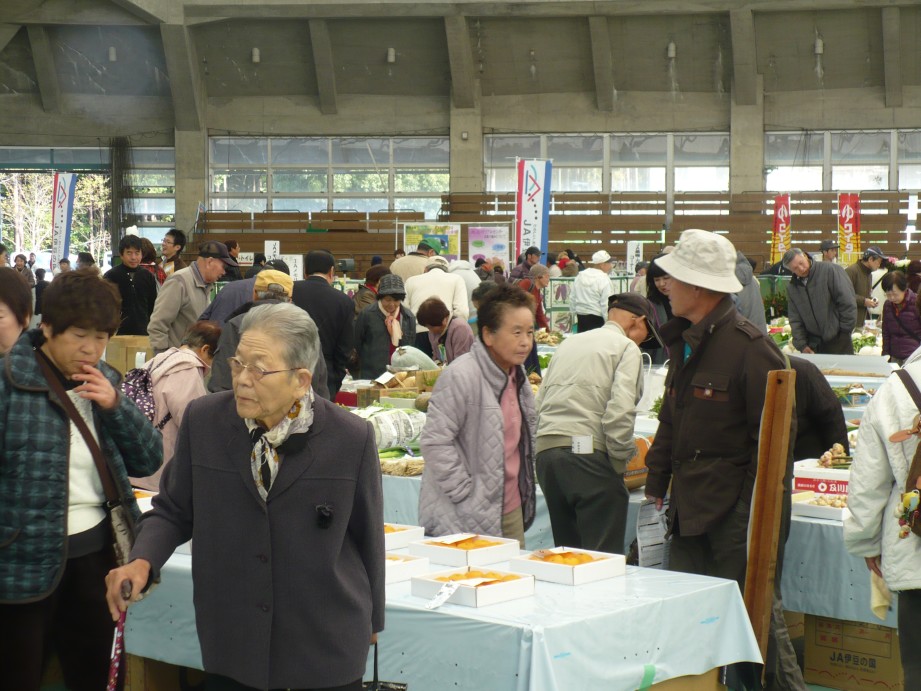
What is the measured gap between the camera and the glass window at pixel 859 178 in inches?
880

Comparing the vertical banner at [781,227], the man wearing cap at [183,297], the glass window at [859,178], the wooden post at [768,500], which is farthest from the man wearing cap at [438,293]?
the glass window at [859,178]

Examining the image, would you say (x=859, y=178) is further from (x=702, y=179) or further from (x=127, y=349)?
(x=127, y=349)

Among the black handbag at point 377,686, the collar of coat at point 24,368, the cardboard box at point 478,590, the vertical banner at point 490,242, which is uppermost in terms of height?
the vertical banner at point 490,242

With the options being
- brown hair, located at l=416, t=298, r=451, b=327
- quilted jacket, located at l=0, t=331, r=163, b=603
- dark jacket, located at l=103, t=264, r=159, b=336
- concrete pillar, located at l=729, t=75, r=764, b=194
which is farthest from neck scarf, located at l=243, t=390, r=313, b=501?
concrete pillar, located at l=729, t=75, r=764, b=194

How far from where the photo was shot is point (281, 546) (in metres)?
2.12

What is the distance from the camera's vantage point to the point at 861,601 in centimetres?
405

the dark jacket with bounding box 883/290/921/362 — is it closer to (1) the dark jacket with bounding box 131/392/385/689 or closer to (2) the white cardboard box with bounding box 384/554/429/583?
(2) the white cardboard box with bounding box 384/554/429/583

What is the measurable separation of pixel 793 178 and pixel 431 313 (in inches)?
671

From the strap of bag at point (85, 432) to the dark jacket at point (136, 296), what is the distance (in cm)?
559

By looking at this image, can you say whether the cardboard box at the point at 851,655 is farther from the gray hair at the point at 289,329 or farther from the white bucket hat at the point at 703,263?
the gray hair at the point at 289,329

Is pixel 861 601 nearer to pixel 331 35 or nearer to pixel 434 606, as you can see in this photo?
pixel 434 606

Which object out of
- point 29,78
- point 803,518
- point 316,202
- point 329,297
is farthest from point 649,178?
point 803,518

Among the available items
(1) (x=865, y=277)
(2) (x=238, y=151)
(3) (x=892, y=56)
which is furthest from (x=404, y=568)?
(2) (x=238, y=151)

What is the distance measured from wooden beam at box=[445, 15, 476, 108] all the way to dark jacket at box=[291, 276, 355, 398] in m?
15.3
